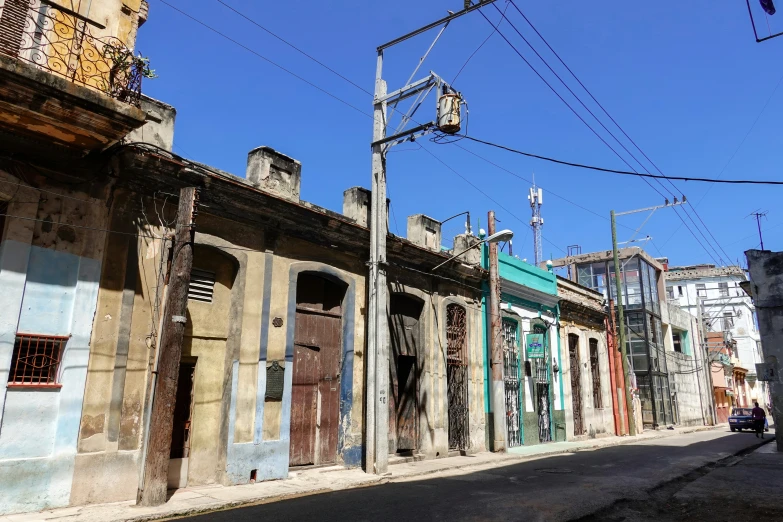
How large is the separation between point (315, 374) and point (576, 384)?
1384 cm

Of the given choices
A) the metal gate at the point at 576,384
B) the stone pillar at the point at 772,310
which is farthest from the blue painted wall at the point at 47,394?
the metal gate at the point at 576,384

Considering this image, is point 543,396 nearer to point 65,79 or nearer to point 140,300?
point 140,300

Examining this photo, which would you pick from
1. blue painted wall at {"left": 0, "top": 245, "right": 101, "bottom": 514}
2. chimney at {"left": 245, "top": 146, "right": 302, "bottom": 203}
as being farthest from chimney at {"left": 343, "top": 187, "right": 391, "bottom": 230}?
blue painted wall at {"left": 0, "top": 245, "right": 101, "bottom": 514}

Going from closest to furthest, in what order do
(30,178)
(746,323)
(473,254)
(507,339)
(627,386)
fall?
(30,178), (473,254), (507,339), (627,386), (746,323)

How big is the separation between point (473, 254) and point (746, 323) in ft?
169

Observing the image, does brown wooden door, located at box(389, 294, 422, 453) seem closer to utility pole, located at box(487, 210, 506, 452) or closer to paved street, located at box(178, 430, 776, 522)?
paved street, located at box(178, 430, 776, 522)

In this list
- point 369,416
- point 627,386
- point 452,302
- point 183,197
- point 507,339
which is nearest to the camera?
point 183,197

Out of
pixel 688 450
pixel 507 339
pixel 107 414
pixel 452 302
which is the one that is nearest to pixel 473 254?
pixel 452 302

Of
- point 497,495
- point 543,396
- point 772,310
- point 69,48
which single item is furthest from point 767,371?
point 69,48

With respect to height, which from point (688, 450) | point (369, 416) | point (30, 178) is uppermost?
point (30, 178)

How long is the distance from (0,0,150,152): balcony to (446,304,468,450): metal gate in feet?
33.9

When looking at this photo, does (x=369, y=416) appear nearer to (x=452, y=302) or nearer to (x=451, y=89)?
(x=452, y=302)

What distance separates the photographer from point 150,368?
8.55 m

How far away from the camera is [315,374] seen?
11.6 metres
